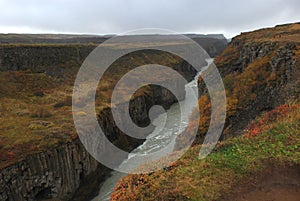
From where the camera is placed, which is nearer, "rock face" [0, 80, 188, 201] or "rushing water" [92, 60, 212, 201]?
"rock face" [0, 80, 188, 201]

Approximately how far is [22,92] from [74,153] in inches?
941

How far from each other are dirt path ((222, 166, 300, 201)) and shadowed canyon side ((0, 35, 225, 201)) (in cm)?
1863

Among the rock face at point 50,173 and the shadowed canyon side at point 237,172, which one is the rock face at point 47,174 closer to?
the rock face at point 50,173

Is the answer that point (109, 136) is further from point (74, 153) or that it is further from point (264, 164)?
point (264, 164)

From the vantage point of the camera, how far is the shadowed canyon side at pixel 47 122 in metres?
25.8

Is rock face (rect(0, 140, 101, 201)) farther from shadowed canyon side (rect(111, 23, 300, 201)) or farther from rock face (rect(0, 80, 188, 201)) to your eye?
shadowed canyon side (rect(111, 23, 300, 201))

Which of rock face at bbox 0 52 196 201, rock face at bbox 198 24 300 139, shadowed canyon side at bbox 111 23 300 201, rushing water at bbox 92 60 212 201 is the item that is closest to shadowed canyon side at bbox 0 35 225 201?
rock face at bbox 0 52 196 201

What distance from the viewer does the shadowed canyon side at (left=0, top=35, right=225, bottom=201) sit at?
1016 inches

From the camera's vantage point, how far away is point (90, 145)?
1310 inches

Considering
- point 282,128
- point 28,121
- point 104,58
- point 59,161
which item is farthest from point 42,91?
point 282,128

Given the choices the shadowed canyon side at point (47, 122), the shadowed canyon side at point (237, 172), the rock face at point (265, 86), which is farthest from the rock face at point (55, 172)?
the rock face at point (265, 86)

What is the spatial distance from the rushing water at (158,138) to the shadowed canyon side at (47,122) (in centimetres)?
118

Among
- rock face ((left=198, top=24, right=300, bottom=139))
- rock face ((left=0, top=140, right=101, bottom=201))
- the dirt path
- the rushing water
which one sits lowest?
the rushing water

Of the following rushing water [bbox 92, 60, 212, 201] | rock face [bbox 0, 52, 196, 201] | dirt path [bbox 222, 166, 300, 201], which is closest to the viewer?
dirt path [bbox 222, 166, 300, 201]
